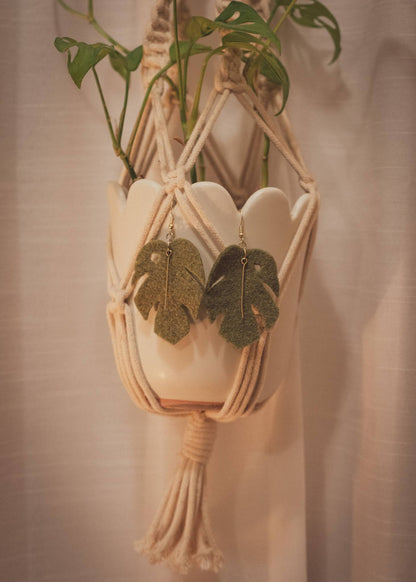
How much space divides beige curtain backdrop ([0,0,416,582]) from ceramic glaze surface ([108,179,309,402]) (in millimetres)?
210

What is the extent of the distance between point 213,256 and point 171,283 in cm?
5

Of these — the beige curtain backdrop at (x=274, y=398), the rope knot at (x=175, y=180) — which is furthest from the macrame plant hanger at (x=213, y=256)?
the beige curtain backdrop at (x=274, y=398)

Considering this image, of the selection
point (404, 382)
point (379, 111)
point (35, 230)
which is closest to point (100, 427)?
point (35, 230)

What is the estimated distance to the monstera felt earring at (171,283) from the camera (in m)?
0.49

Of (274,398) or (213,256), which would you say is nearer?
(213,256)

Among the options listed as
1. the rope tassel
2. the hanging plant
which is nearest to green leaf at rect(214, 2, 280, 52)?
the hanging plant

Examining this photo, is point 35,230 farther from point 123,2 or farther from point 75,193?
point 123,2

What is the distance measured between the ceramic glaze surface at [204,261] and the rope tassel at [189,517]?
3.3 inches

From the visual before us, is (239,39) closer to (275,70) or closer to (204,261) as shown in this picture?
(275,70)

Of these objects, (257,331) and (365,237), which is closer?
(257,331)

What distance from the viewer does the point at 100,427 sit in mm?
758

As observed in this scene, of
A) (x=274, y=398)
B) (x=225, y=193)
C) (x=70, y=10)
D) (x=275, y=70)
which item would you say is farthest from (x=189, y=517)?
(x=70, y=10)

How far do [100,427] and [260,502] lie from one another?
0.25 meters

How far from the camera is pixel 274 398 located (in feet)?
2.40
